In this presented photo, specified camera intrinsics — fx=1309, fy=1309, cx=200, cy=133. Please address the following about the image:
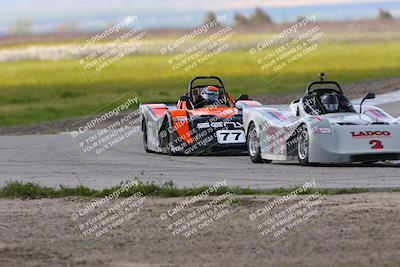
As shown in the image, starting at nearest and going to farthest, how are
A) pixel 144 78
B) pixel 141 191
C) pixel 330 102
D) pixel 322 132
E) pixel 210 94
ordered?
pixel 141 191
pixel 322 132
pixel 330 102
pixel 210 94
pixel 144 78

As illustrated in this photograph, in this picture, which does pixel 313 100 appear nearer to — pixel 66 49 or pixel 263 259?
pixel 263 259

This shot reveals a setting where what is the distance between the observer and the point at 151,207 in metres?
14.3

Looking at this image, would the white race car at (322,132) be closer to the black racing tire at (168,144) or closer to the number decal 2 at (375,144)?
the number decal 2 at (375,144)

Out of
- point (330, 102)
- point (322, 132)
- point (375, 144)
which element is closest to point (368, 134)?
point (375, 144)

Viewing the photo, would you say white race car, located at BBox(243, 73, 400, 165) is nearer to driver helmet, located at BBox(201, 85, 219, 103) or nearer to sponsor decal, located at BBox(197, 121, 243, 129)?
sponsor decal, located at BBox(197, 121, 243, 129)

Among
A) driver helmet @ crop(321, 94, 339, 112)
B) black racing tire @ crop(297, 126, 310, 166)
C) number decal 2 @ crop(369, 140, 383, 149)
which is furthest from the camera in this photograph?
driver helmet @ crop(321, 94, 339, 112)

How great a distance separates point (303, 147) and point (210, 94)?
5.22 m

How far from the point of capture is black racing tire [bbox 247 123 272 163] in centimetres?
2144

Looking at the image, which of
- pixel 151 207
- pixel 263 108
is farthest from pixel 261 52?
pixel 151 207

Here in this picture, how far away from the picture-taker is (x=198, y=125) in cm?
2331

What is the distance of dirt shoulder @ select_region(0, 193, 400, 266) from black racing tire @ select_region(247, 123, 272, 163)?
7.17 m

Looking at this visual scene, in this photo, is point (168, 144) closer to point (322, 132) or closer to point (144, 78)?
point (322, 132)

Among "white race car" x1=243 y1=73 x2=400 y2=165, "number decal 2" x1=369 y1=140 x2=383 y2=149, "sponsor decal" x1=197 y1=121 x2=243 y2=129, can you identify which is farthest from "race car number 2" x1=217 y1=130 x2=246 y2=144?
"number decal 2" x1=369 y1=140 x2=383 y2=149

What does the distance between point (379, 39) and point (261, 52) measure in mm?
13519
